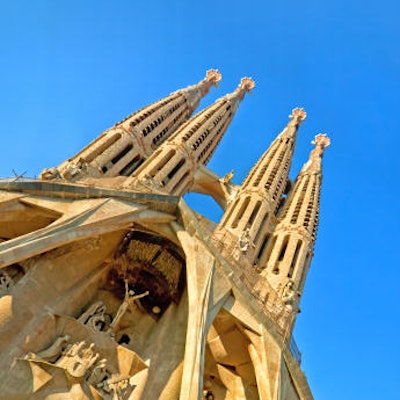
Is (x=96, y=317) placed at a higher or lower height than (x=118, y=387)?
higher

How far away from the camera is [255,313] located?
46.4ft

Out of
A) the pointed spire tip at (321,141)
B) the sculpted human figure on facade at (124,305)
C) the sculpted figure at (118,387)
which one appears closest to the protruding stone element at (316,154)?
the pointed spire tip at (321,141)

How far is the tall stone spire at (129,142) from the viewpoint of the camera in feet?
62.5

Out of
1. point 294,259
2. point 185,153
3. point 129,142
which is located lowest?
point 294,259

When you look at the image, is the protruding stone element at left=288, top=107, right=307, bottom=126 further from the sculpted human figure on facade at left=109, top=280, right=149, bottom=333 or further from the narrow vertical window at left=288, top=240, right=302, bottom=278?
the sculpted human figure on facade at left=109, top=280, right=149, bottom=333

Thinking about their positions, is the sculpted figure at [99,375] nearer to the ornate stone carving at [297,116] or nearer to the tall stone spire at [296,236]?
the tall stone spire at [296,236]

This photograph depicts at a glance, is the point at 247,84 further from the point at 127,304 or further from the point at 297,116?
the point at 127,304

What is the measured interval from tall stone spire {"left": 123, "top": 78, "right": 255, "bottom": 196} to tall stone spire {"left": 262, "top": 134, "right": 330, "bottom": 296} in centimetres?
500

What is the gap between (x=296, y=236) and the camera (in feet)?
75.2

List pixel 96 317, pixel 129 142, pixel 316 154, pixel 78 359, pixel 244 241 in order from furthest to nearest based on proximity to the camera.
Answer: pixel 316 154
pixel 129 142
pixel 244 241
pixel 96 317
pixel 78 359

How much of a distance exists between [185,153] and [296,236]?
20.9ft

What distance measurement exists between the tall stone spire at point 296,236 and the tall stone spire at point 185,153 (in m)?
5.00

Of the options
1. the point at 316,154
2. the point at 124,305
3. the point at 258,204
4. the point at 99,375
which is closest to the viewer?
the point at 99,375

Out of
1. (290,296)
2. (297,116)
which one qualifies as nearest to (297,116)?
(297,116)
